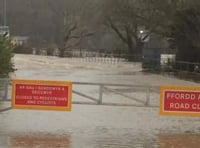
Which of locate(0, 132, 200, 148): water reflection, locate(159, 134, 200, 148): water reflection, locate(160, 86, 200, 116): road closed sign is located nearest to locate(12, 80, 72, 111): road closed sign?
locate(0, 132, 200, 148): water reflection

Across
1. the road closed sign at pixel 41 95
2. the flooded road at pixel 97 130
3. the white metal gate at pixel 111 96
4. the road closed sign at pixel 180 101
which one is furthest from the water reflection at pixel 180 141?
the road closed sign at pixel 41 95

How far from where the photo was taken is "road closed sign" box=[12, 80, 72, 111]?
1406 cm

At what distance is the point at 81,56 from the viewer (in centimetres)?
9750

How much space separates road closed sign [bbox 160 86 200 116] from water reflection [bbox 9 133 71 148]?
2756mm

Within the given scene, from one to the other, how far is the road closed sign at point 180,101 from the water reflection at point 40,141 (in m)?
2.76

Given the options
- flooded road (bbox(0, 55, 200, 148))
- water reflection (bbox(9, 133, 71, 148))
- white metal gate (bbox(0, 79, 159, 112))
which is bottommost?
flooded road (bbox(0, 55, 200, 148))

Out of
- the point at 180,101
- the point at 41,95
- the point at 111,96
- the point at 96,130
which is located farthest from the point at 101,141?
the point at 111,96

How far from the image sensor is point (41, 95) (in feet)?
46.5

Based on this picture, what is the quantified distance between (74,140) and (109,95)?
11340 millimetres

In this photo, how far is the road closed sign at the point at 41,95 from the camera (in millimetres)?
14062

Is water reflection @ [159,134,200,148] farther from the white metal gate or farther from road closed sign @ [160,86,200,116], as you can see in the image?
the white metal gate

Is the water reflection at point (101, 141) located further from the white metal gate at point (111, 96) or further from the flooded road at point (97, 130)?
the white metal gate at point (111, 96)

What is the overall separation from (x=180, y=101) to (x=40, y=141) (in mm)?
3953

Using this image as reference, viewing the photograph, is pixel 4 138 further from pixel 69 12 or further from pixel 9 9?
pixel 9 9
